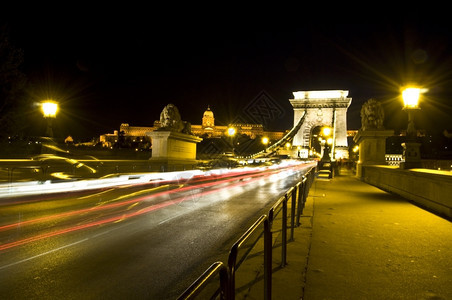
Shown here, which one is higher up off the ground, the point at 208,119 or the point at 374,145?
the point at 208,119

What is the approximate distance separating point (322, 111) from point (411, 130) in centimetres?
7897

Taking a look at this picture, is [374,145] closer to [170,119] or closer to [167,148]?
[167,148]

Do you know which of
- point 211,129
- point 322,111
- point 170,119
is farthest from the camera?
point 211,129

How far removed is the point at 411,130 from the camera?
36.3ft

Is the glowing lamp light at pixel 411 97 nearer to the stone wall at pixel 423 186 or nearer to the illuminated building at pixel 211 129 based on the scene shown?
the stone wall at pixel 423 186

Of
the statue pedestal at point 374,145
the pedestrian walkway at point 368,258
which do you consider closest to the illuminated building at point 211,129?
the statue pedestal at point 374,145

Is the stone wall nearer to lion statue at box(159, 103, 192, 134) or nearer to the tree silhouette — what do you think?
lion statue at box(159, 103, 192, 134)

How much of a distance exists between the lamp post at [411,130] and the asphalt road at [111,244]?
4834mm

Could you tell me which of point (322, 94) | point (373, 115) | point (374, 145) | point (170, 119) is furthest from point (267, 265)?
point (322, 94)

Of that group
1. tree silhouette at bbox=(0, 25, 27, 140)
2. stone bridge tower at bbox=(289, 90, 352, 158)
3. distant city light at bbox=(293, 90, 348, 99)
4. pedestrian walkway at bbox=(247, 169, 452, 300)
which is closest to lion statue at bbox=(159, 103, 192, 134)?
tree silhouette at bbox=(0, 25, 27, 140)

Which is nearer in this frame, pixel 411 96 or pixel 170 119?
pixel 411 96

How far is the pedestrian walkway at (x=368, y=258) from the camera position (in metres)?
→ 3.75

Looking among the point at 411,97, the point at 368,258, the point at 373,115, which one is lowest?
the point at 368,258

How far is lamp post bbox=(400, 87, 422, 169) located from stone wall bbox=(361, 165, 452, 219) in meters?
0.45
